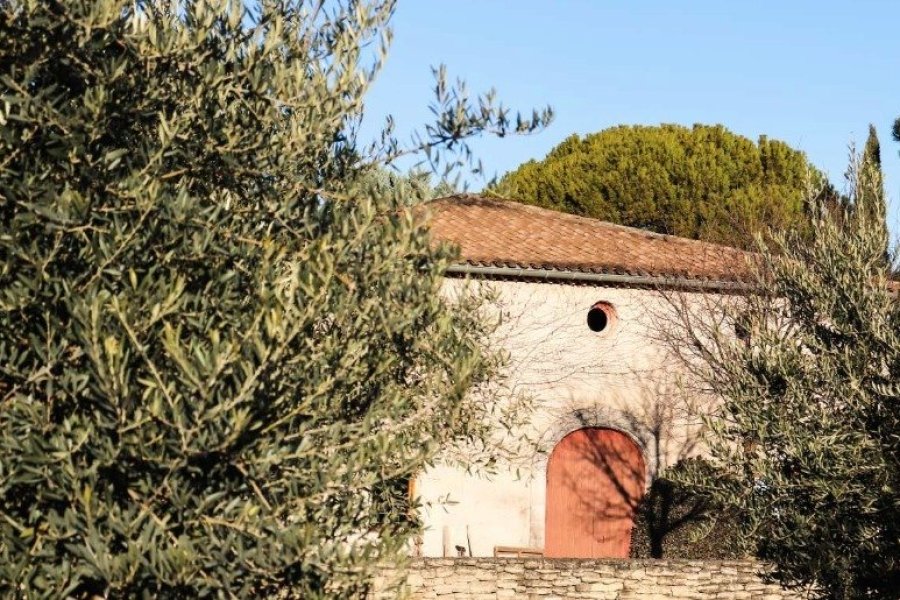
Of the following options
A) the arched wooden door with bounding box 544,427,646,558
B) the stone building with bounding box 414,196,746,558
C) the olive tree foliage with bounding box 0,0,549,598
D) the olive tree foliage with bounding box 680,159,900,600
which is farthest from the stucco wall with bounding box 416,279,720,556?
the olive tree foliage with bounding box 0,0,549,598

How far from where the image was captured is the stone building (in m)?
24.6

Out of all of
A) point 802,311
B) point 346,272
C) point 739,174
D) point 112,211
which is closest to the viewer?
point 112,211

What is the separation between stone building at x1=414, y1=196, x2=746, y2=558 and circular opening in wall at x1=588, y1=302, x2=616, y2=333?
0.02 metres

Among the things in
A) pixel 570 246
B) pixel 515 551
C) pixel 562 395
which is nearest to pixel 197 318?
pixel 515 551

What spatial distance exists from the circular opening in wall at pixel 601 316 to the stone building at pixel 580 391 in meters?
0.02

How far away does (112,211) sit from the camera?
23.9ft

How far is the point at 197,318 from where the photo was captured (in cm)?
729

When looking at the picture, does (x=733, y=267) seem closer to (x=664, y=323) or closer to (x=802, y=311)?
(x=664, y=323)

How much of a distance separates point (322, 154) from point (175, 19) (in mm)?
1467

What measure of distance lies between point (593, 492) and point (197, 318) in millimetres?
19544

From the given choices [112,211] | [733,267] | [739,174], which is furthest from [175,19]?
[739,174]

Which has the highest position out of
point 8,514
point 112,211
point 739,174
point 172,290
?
point 739,174

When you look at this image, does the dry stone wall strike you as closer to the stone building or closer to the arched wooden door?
the stone building

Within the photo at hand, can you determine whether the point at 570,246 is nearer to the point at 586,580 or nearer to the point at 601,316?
the point at 601,316
